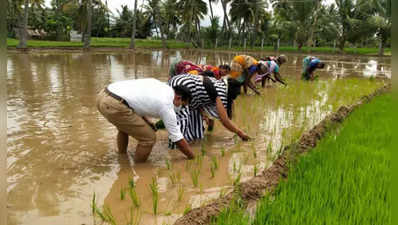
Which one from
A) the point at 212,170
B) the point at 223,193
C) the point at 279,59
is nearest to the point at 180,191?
the point at 223,193

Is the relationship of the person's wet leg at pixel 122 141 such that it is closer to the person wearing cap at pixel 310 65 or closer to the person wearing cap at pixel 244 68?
the person wearing cap at pixel 244 68

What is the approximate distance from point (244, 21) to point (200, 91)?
113 feet

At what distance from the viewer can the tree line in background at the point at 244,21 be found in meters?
28.4

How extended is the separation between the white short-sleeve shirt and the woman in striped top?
30cm

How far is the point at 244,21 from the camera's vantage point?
119 ft

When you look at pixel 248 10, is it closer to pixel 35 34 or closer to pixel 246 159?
pixel 35 34

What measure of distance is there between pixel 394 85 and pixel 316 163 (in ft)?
8.15

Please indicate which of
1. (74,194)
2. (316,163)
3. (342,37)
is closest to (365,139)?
(316,163)

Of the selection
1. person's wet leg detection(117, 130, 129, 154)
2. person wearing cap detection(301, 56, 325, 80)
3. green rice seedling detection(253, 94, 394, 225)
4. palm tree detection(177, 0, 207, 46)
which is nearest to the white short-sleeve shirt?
person's wet leg detection(117, 130, 129, 154)

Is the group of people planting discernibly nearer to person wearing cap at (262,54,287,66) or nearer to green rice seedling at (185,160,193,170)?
green rice seedling at (185,160,193,170)

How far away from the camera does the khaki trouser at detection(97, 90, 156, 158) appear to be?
2863mm

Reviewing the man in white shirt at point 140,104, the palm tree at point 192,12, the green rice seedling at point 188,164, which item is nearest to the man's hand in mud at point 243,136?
the green rice seedling at point 188,164

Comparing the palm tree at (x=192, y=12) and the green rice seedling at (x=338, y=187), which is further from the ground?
the palm tree at (x=192, y=12)

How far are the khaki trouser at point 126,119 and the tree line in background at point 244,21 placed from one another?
71.4 feet
